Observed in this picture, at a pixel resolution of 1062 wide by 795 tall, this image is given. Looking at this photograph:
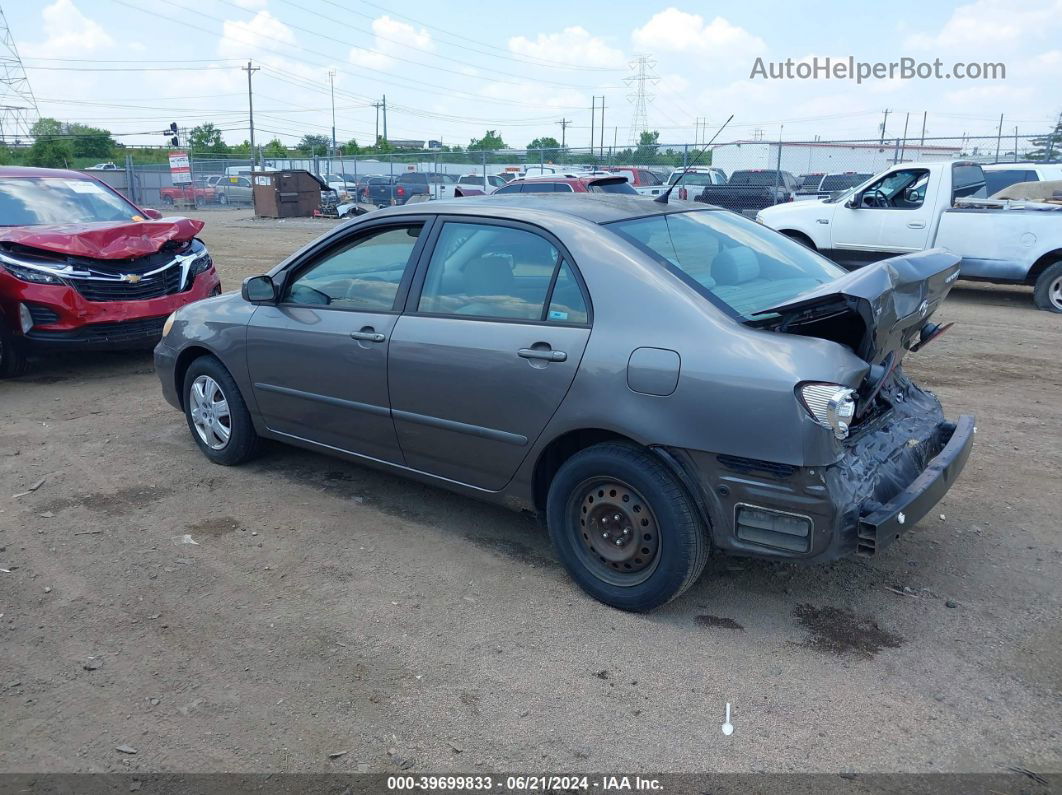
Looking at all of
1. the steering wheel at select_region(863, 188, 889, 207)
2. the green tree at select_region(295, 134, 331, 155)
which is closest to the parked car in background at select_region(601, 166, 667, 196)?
the steering wheel at select_region(863, 188, 889, 207)

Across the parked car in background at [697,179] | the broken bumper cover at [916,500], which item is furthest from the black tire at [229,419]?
the parked car in background at [697,179]

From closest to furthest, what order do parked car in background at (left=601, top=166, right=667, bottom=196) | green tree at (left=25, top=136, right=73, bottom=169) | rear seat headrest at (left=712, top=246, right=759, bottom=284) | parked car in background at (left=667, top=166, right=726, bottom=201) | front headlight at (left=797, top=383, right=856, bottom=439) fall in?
front headlight at (left=797, top=383, right=856, bottom=439) → rear seat headrest at (left=712, top=246, right=759, bottom=284) → parked car in background at (left=667, top=166, right=726, bottom=201) → parked car in background at (left=601, top=166, right=667, bottom=196) → green tree at (left=25, top=136, right=73, bottom=169)

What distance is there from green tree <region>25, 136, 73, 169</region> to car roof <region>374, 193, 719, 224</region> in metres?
51.4

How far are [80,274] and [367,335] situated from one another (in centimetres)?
406

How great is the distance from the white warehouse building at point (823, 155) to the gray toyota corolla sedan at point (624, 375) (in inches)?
644

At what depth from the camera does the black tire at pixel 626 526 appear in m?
3.30

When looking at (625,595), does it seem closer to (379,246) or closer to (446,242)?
(446,242)

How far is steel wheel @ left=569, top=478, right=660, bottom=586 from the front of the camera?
3424 mm

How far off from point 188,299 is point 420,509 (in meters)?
4.19

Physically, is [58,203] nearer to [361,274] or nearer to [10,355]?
[10,355]

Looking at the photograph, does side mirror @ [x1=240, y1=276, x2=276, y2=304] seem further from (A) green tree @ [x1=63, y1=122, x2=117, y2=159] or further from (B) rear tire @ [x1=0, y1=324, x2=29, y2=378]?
(A) green tree @ [x1=63, y1=122, x2=117, y2=159]

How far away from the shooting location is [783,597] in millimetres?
3711

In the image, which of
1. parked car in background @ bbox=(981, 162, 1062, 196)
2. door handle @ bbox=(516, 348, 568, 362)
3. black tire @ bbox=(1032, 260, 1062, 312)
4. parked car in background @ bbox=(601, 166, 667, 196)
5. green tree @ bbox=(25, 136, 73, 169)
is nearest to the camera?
door handle @ bbox=(516, 348, 568, 362)

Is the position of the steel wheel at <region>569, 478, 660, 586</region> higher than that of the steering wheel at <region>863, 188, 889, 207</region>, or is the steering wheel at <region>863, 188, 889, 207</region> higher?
the steering wheel at <region>863, 188, 889, 207</region>
